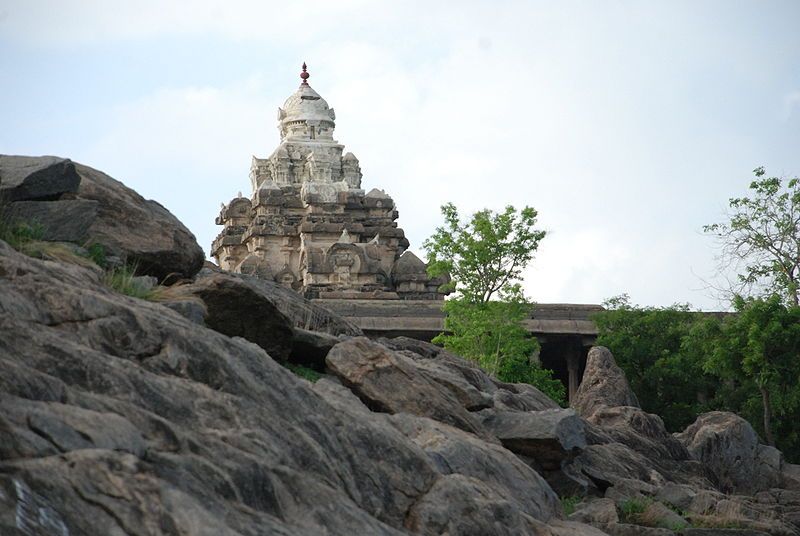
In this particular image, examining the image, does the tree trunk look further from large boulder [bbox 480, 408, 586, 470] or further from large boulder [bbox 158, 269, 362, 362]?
large boulder [bbox 158, 269, 362, 362]

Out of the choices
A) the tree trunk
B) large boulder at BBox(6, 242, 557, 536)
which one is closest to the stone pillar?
the tree trunk

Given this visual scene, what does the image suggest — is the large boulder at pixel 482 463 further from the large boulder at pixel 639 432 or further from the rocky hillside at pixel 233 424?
the large boulder at pixel 639 432

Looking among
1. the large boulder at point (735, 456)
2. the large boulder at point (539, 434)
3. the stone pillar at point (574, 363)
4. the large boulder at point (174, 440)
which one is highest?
the stone pillar at point (574, 363)

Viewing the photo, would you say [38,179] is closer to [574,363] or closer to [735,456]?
[735,456]

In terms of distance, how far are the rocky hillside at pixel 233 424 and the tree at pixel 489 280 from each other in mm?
22065

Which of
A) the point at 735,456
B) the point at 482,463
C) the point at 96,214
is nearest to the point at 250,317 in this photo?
the point at 96,214

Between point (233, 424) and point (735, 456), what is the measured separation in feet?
69.7

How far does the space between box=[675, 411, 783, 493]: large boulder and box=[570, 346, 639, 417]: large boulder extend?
2.26m

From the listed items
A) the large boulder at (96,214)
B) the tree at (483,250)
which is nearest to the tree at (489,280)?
the tree at (483,250)

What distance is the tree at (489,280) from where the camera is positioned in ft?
162

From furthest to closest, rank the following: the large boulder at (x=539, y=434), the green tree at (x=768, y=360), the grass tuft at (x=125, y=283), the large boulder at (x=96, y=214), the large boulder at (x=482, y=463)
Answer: the green tree at (x=768, y=360) < the large boulder at (x=539, y=434) < the large boulder at (x=96, y=214) < the large boulder at (x=482, y=463) < the grass tuft at (x=125, y=283)

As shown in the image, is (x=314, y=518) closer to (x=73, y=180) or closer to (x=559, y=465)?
(x=73, y=180)

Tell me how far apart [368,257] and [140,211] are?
169 feet

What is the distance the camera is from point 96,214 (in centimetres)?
1991
